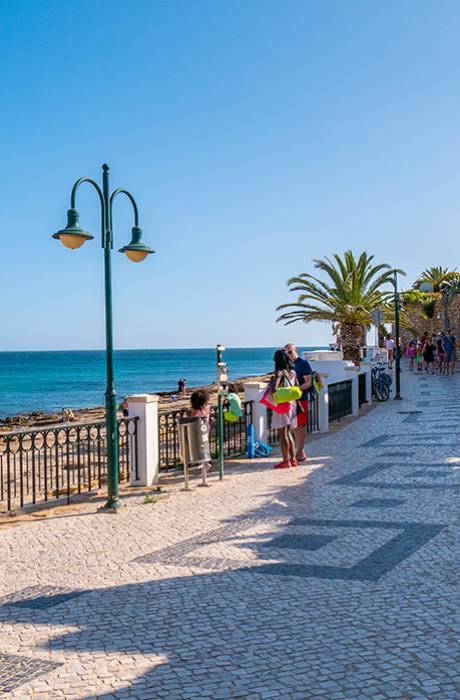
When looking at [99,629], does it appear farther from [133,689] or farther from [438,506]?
[438,506]

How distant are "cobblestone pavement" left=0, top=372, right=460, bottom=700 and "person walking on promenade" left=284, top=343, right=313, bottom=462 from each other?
211cm

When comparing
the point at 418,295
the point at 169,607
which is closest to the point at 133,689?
the point at 169,607

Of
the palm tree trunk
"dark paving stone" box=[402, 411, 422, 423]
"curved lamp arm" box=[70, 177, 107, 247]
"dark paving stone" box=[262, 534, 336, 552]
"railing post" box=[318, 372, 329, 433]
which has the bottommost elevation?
"dark paving stone" box=[262, 534, 336, 552]

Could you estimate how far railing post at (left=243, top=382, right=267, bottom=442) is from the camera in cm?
1345

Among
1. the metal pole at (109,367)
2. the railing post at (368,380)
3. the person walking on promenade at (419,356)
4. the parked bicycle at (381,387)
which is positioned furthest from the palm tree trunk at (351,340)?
the metal pole at (109,367)

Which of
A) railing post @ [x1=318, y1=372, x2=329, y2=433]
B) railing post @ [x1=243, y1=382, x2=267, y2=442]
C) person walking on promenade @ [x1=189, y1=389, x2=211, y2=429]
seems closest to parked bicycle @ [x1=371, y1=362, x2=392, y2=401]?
railing post @ [x1=318, y1=372, x2=329, y2=433]

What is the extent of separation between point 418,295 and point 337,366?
99.9 ft

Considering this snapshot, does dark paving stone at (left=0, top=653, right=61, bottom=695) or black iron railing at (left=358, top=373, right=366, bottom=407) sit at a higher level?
black iron railing at (left=358, top=373, right=366, bottom=407)

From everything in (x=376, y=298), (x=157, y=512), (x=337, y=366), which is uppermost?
(x=376, y=298)

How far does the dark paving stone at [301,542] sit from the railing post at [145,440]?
11.9 feet

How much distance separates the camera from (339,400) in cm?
1825

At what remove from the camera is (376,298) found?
30.0 metres

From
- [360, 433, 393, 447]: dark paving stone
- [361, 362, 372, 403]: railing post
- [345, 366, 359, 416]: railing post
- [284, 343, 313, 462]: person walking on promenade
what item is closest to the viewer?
[284, 343, 313, 462]: person walking on promenade

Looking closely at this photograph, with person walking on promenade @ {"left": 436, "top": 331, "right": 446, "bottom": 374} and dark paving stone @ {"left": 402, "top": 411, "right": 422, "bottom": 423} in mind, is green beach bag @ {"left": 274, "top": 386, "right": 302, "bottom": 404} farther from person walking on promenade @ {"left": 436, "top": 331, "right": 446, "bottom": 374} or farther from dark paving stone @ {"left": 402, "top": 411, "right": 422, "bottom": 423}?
person walking on promenade @ {"left": 436, "top": 331, "right": 446, "bottom": 374}
